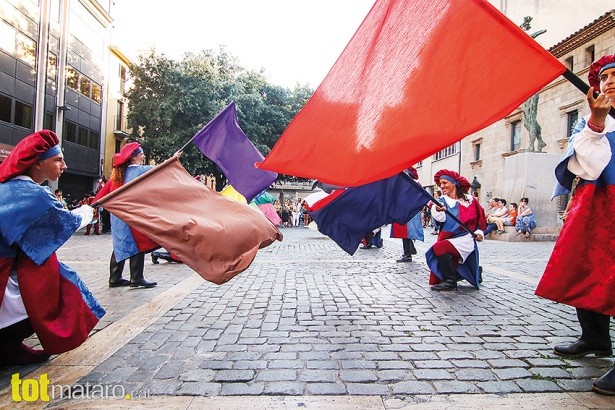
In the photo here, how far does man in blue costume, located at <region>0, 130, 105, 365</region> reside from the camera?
2789 mm

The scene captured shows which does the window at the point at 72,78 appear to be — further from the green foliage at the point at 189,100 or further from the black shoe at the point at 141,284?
the black shoe at the point at 141,284

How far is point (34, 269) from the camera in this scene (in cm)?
286

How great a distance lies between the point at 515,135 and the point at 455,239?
23.2m

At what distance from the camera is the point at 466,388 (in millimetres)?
2611

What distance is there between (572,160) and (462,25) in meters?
1.31

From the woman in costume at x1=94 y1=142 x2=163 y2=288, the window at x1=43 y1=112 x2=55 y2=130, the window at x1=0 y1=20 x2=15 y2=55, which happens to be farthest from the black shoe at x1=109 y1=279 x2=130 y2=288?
the window at x1=43 y1=112 x2=55 y2=130

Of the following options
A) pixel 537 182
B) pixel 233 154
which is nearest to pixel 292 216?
pixel 537 182

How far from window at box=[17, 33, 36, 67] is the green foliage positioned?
19.0 ft

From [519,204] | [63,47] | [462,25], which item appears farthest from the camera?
[63,47]

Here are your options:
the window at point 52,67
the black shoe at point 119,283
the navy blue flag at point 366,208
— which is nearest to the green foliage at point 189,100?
the window at point 52,67

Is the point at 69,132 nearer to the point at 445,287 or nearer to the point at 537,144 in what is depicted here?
the point at 537,144

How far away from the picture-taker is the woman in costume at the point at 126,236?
5543mm

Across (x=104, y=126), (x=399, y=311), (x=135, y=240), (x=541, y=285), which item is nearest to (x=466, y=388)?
(x=541, y=285)

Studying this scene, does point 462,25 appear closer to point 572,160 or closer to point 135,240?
point 572,160
